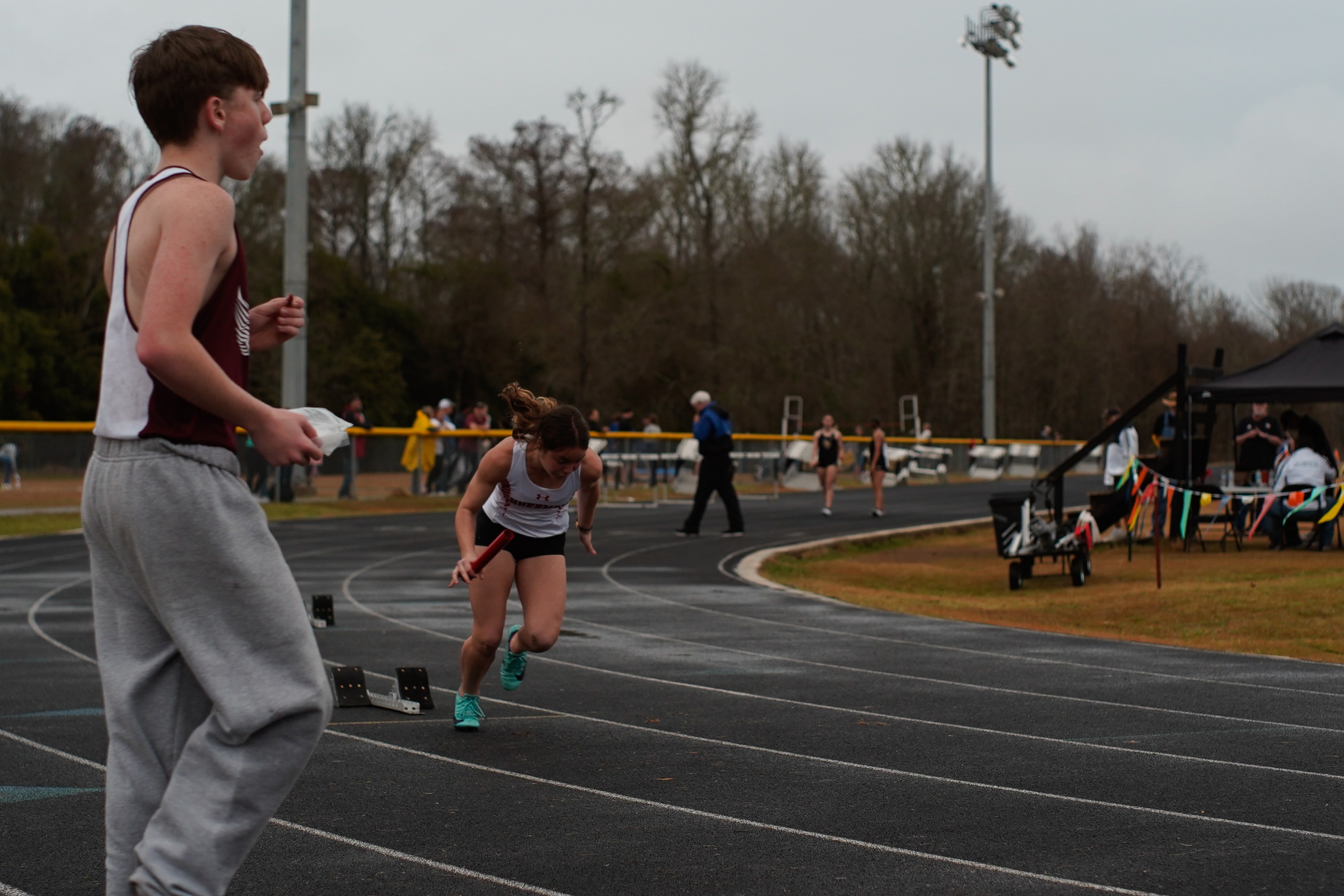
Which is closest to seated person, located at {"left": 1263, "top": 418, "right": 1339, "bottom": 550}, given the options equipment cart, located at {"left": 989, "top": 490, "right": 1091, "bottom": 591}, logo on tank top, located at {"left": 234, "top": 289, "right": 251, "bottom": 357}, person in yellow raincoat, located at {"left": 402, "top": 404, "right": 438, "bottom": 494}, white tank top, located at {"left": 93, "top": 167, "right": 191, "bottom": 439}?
equipment cart, located at {"left": 989, "top": 490, "right": 1091, "bottom": 591}

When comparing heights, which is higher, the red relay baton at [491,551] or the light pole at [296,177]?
the light pole at [296,177]

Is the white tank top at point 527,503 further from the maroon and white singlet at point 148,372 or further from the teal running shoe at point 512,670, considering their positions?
the maroon and white singlet at point 148,372

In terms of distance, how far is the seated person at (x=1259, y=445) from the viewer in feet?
65.5

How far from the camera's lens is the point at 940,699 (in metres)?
7.79

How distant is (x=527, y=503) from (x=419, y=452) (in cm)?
2098

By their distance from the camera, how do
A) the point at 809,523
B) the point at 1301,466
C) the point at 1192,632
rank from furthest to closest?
the point at 809,523 → the point at 1301,466 → the point at 1192,632

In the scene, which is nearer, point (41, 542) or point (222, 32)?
point (222, 32)

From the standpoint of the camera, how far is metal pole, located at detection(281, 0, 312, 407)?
23312 mm

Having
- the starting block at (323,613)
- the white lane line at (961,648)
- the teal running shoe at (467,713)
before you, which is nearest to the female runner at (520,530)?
the teal running shoe at (467,713)

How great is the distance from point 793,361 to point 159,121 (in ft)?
166

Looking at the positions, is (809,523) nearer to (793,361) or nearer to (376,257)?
(793,361)

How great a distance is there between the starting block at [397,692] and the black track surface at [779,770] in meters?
0.08

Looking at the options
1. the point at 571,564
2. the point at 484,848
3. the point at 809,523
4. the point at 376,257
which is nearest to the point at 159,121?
the point at 484,848

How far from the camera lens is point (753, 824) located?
505 cm
